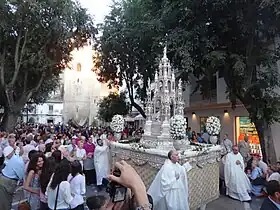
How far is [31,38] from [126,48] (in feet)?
19.7

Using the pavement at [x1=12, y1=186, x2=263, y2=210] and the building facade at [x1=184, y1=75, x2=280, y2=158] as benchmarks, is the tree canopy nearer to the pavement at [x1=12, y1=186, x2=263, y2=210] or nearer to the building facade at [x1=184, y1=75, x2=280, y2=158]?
the building facade at [x1=184, y1=75, x2=280, y2=158]

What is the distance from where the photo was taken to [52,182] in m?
4.03

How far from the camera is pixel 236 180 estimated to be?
777 cm

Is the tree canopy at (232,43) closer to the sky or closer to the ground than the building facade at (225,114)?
closer to the sky

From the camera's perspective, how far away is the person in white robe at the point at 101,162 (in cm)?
911

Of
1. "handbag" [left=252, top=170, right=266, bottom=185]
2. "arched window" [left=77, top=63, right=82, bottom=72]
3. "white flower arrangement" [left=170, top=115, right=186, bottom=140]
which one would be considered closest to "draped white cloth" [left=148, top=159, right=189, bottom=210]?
"white flower arrangement" [left=170, top=115, right=186, bottom=140]

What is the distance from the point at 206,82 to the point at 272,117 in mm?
4152

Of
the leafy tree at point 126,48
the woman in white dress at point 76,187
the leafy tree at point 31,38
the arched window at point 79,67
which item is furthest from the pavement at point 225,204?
the arched window at point 79,67

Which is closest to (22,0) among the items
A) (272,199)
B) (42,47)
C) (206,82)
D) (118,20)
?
(42,47)

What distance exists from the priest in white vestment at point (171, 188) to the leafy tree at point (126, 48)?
962cm

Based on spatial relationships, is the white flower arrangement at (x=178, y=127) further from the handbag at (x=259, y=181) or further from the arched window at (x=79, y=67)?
the arched window at (x=79, y=67)

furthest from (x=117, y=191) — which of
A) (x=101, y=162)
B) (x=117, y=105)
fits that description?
(x=117, y=105)

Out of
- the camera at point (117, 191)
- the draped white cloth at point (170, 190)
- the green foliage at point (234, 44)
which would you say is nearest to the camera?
the camera at point (117, 191)

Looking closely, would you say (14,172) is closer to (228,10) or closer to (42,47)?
(228,10)
